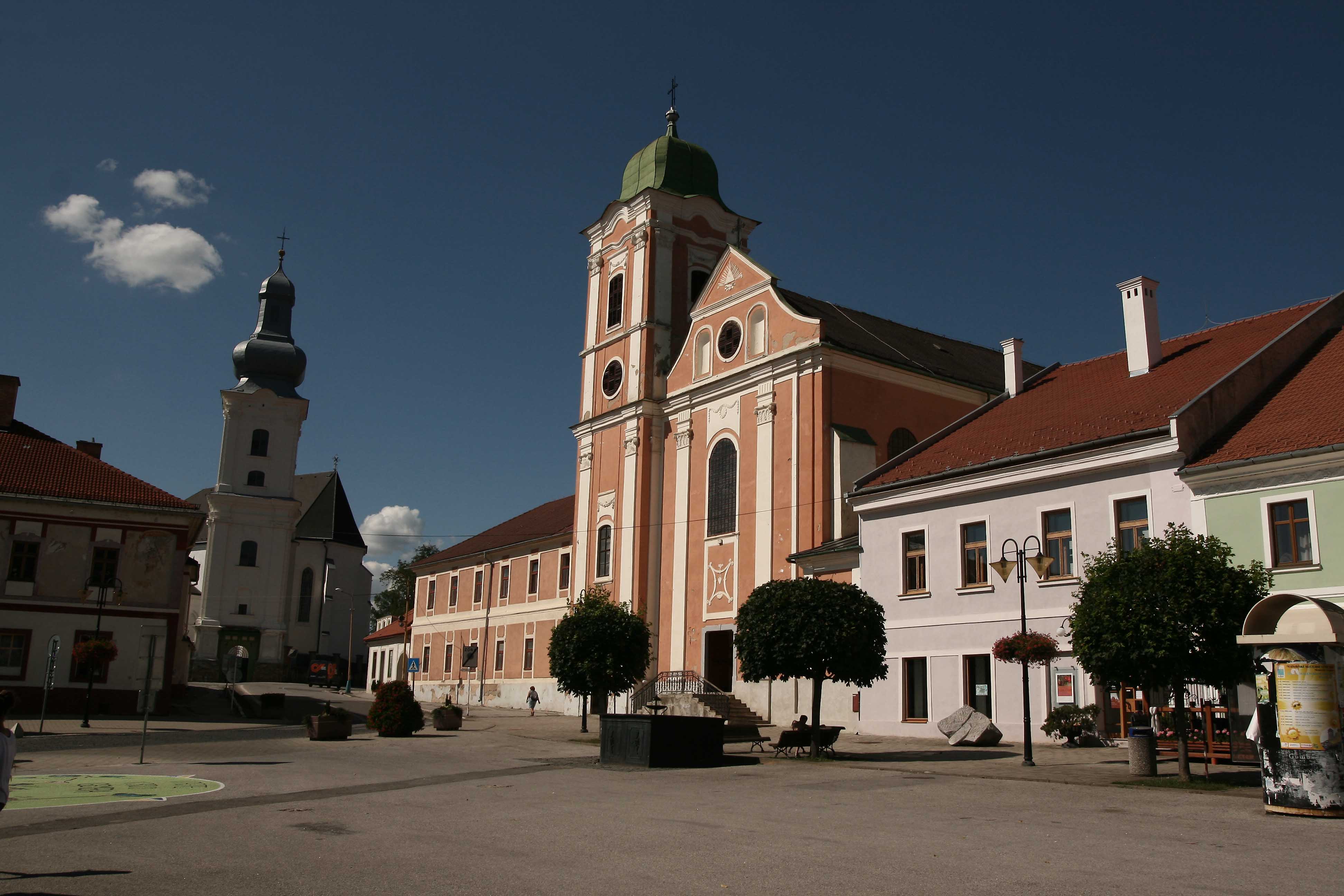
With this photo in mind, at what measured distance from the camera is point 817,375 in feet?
113

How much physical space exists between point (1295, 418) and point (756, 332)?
63.0 feet

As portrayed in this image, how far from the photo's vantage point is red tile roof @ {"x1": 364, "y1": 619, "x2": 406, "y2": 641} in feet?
225

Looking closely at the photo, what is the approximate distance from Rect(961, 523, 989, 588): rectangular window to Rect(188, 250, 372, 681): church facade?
52.0m

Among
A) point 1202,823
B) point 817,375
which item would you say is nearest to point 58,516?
point 817,375

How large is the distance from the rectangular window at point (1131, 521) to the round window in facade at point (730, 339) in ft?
58.4

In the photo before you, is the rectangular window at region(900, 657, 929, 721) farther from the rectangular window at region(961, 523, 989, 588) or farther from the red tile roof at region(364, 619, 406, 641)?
the red tile roof at region(364, 619, 406, 641)

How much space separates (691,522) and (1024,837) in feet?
92.8

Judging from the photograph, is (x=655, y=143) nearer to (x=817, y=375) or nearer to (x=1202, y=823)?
(x=817, y=375)

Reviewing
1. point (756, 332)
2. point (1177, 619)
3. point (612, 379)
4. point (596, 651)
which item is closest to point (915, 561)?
point (596, 651)

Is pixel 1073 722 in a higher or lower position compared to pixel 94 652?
lower

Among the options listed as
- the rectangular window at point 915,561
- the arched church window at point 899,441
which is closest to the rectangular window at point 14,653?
the rectangular window at point 915,561

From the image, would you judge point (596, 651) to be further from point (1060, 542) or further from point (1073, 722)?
point (1073, 722)

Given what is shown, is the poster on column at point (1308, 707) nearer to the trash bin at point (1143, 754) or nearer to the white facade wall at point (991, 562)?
the trash bin at point (1143, 754)

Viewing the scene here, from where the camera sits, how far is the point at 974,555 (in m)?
25.3
